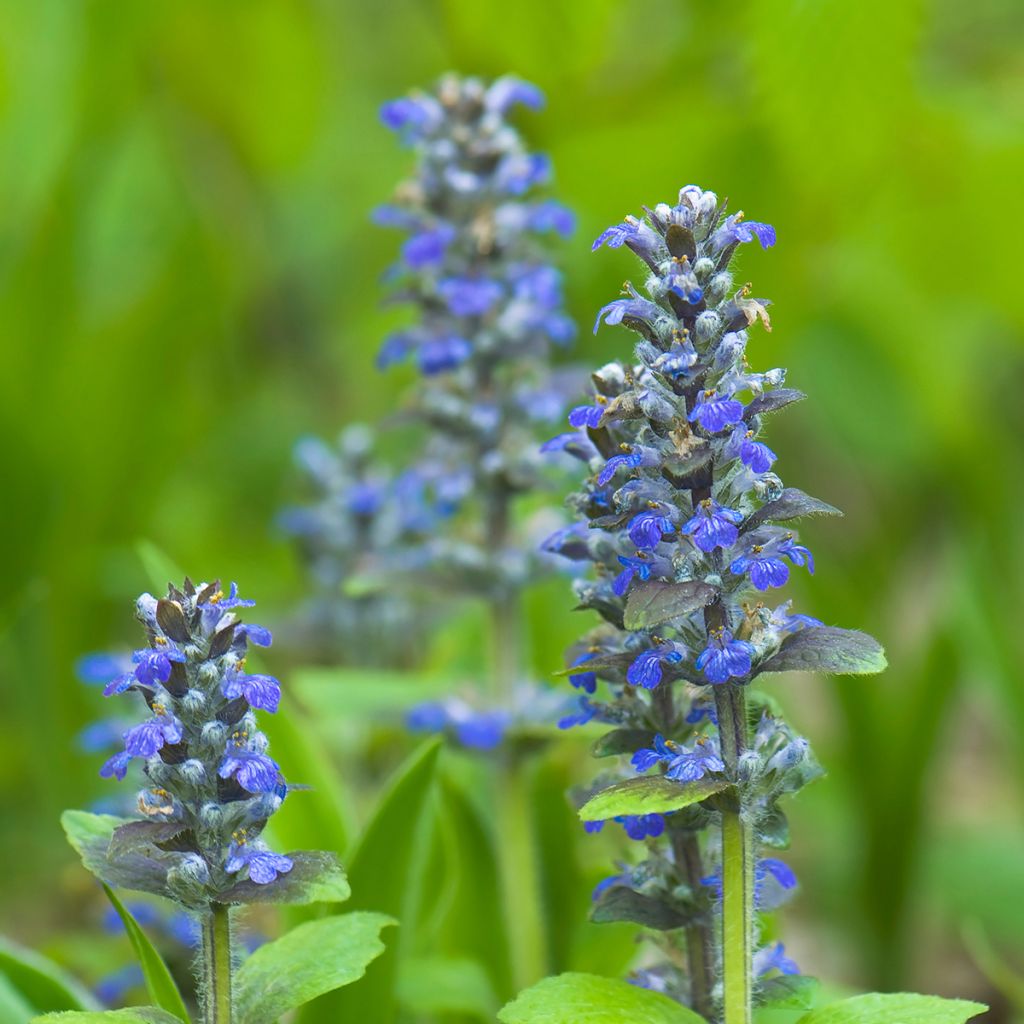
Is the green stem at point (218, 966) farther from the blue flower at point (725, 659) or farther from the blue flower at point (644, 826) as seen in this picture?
the blue flower at point (725, 659)

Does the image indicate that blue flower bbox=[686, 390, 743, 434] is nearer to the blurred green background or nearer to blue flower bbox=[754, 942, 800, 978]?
blue flower bbox=[754, 942, 800, 978]

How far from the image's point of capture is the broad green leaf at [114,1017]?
212cm

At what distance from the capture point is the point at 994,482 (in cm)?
665

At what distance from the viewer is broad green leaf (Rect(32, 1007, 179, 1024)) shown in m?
2.12

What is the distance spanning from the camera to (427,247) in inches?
136

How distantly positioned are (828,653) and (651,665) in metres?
0.26

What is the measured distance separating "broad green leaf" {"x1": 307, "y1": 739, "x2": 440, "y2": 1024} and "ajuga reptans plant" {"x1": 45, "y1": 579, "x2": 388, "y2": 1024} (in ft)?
1.31

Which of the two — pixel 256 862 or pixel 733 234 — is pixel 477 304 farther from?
pixel 256 862

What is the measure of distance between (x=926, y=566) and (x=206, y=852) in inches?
231

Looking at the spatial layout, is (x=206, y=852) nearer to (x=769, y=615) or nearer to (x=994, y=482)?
(x=769, y=615)

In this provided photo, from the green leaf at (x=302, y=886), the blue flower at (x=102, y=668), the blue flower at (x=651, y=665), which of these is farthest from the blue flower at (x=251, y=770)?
the blue flower at (x=102, y=668)

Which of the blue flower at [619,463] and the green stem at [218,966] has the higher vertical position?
the blue flower at [619,463]

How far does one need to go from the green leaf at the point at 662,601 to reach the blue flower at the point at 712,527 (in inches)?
2.5

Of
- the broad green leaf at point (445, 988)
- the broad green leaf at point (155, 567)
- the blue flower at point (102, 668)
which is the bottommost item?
the broad green leaf at point (445, 988)
